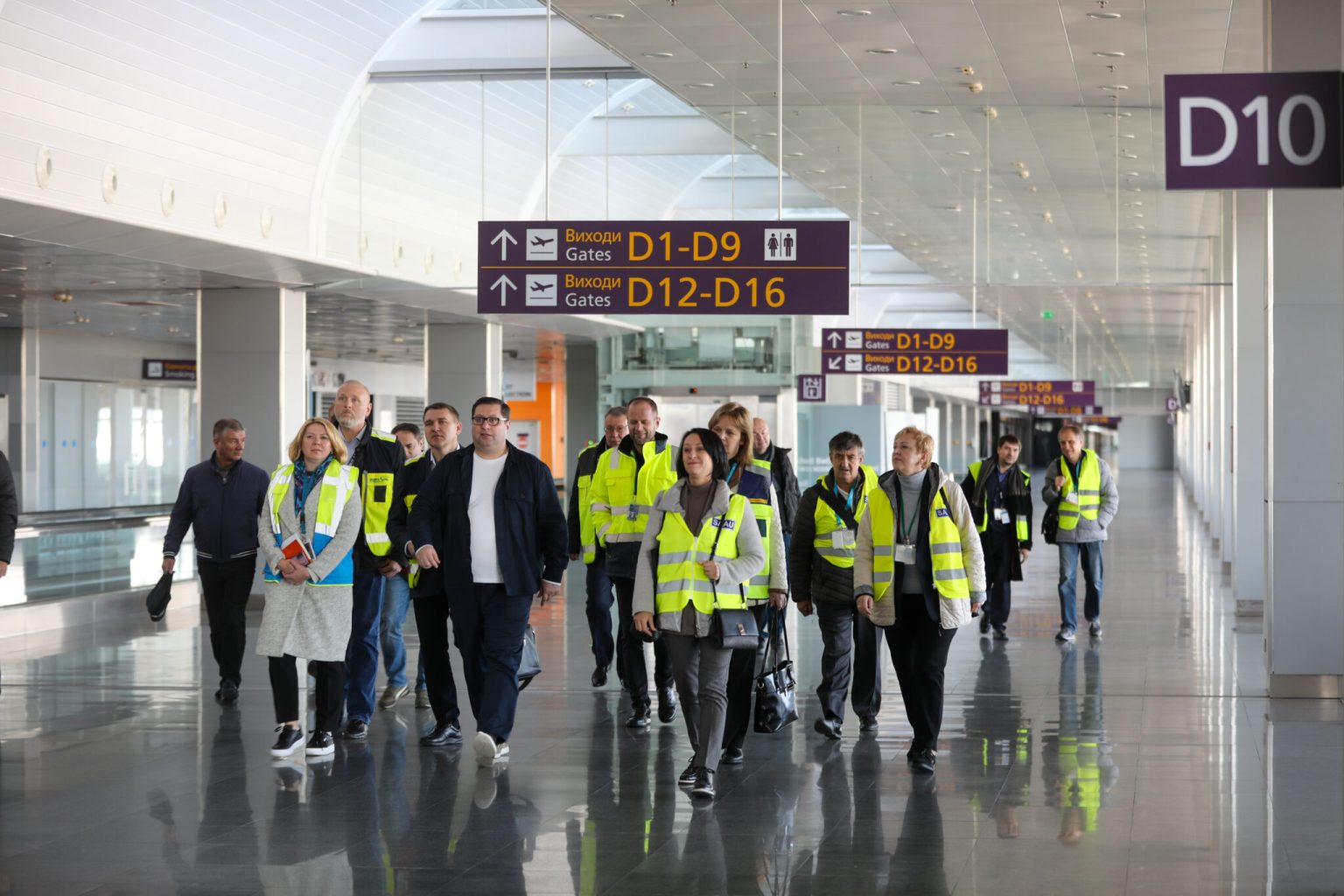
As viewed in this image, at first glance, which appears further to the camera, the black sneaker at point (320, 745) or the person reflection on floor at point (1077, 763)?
the black sneaker at point (320, 745)

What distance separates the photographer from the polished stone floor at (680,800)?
5.36m

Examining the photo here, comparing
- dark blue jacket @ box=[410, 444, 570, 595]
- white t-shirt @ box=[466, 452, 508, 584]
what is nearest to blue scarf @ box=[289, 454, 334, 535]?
dark blue jacket @ box=[410, 444, 570, 595]

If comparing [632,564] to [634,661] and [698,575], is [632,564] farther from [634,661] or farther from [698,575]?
[698,575]

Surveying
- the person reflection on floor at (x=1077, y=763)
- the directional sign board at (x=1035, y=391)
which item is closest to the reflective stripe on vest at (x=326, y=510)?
the person reflection on floor at (x=1077, y=763)

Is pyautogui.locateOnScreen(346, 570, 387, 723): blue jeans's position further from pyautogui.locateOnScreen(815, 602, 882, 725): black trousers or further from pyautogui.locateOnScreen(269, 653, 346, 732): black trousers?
pyautogui.locateOnScreen(815, 602, 882, 725): black trousers

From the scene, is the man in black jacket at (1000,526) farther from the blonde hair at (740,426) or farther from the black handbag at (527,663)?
the black handbag at (527,663)

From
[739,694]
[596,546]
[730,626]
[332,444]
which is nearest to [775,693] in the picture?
[739,694]

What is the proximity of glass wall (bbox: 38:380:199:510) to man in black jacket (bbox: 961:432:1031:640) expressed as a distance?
20.5 meters

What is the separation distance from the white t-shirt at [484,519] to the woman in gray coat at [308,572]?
2.23ft

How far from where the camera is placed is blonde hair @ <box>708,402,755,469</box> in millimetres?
7359

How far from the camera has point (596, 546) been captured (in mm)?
9289

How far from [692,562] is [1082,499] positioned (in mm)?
6757

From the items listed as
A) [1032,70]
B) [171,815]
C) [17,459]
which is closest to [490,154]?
[1032,70]

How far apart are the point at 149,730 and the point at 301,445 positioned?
197 cm
